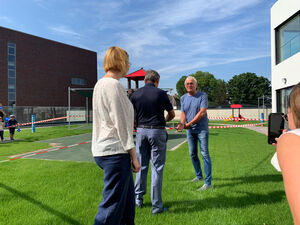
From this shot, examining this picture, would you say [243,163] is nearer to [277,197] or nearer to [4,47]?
[277,197]

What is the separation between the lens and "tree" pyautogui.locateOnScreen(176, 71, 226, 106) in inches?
3002

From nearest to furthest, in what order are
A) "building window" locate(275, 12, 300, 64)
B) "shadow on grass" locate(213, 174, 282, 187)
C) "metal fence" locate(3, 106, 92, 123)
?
"shadow on grass" locate(213, 174, 282, 187)
"building window" locate(275, 12, 300, 64)
"metal fence" locate(3, 106, 92, 123)

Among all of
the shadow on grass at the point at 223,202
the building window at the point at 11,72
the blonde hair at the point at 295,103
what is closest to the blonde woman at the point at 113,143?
the blonde hair at the point at 295,103

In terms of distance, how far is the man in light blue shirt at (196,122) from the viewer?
3.97 m

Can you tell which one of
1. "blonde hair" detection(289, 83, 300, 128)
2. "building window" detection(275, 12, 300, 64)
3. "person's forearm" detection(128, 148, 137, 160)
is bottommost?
"person's forearm" detection(128, 148, 137, 160)

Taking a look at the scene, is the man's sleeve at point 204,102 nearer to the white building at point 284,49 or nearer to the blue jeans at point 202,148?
the blue jeans at point 202,148

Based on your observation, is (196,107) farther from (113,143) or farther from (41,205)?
(41,205)

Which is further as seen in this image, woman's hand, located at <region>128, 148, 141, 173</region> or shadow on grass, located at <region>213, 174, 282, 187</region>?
shadow on grass, located at <region>213, 174, 282, 187</region>

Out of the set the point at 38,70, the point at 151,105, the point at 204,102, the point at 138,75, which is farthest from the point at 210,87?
the point at 151,105

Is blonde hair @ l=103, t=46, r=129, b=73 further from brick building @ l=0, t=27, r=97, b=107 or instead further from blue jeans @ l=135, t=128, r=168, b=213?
brick building @ l=0, t=27, r=97, b=107

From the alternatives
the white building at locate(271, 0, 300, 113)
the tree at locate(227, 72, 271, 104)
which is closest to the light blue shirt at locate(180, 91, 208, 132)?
the white building at locate(271, 0, 300, 113)

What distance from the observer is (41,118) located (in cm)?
3127

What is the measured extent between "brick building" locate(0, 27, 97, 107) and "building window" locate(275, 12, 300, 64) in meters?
33.0

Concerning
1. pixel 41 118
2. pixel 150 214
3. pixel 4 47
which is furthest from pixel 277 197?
pixel 4 47
